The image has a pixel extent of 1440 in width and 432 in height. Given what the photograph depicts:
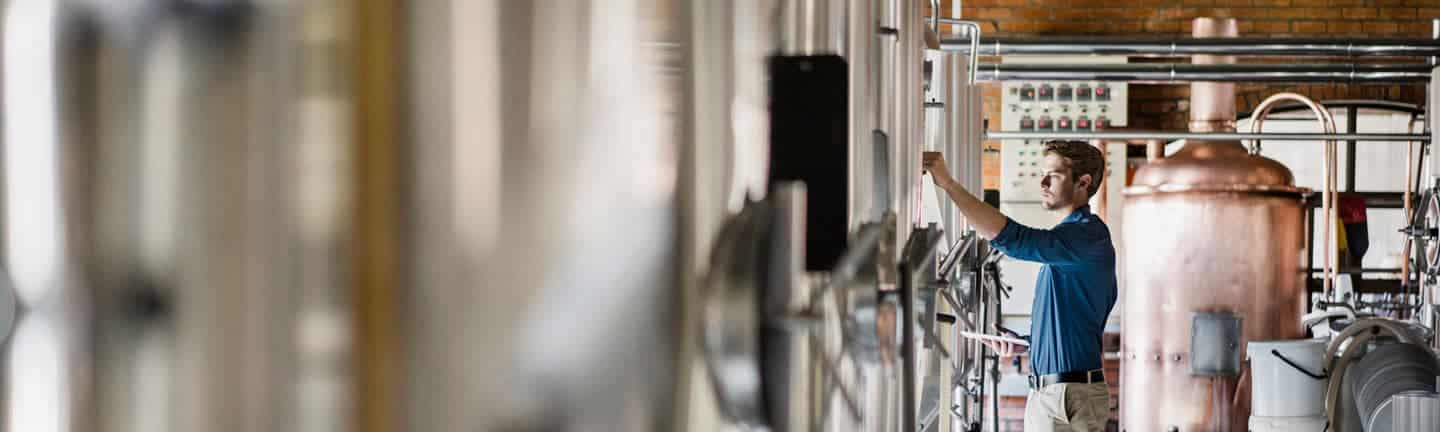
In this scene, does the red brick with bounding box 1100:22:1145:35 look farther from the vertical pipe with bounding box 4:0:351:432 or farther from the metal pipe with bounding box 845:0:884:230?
the vertical pipe with bounding box 4:0:351:432

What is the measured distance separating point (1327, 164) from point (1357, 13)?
1.24 m

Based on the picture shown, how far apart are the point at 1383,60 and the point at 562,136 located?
7.09 metres

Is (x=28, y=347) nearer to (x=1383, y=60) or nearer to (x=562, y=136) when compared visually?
(x=562, y=136)

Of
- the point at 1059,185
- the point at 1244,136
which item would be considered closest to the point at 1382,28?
the point at 1244,136

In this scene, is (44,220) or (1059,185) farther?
(1059,185)

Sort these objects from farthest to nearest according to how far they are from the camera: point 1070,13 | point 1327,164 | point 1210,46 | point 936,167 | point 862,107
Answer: point 1070,13 → point 1327,164 → point 1210,46 → point 936,167 → point 862,107

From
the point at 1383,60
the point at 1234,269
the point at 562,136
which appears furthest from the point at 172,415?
the point at 1383,60

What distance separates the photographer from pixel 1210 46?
6.07 meters

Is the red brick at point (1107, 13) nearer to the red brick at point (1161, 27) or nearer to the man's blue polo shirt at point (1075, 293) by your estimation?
the red brick at point (1161, 27)

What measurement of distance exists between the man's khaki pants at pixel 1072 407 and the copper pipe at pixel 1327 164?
2535mm

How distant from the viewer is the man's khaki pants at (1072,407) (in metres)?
3.85

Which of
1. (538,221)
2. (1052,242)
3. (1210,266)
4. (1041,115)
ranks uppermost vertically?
(1041,115)

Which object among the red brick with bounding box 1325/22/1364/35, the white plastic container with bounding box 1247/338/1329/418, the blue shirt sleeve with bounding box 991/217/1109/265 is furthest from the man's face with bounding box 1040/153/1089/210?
the red brick with bounding box 1325/22/1364/35

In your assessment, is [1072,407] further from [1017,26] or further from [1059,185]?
[1017,26]
